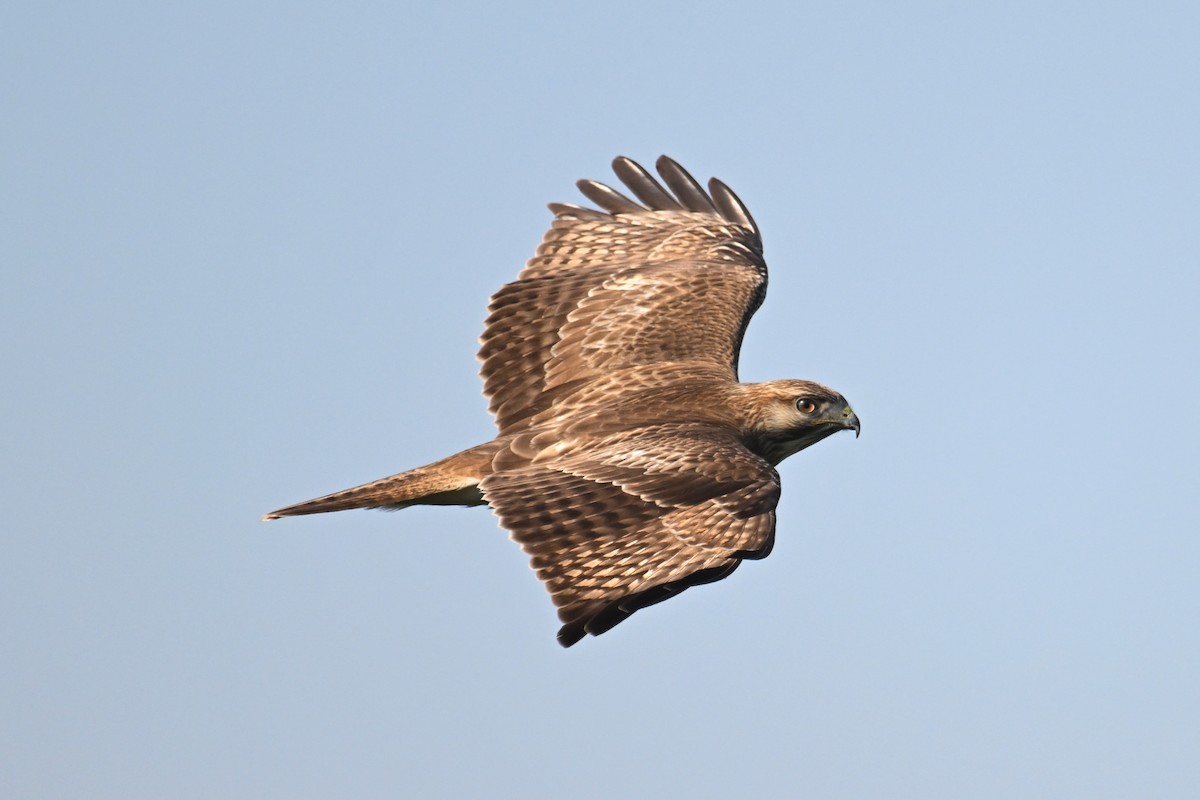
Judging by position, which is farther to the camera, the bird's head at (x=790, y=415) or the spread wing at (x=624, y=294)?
the spread wing at (x=624, y=294)

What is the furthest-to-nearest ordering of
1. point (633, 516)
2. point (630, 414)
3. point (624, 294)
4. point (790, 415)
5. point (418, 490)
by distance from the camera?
point (624, 294) < point (790, 415) < point (630, 414) < point (418, 490) < point (633, 516)

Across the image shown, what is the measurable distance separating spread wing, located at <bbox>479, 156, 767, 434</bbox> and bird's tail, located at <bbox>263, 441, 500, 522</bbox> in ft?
3.07

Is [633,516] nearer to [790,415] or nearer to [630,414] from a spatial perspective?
[630,414]

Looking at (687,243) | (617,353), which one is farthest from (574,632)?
(687,243)

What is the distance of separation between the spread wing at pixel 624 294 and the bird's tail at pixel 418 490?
0.94 m

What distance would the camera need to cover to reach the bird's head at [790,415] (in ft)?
41.5

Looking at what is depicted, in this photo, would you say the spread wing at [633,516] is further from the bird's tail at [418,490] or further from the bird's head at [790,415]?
the bird's head at [790,415]

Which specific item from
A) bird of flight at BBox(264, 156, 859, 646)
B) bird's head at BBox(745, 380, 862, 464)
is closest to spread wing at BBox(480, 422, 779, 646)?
bird of flight at BBox(264, 156, 859, 646)

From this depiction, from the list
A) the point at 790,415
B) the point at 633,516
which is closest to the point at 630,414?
the point at 790,415

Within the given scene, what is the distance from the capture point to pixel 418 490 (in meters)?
11.9

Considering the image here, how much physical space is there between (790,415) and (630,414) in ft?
3.93

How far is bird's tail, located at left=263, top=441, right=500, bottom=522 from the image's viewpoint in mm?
11789

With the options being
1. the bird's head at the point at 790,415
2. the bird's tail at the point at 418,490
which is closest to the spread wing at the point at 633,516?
the bird's tail at the point at 418,490

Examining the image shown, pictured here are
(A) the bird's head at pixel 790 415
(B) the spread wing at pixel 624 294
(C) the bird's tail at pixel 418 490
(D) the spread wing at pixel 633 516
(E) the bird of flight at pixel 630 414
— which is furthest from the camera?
(B) the spread wing at pixel 624 294
